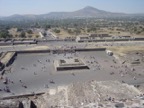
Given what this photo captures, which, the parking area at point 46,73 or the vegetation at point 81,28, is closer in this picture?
the parking area at point 46,73

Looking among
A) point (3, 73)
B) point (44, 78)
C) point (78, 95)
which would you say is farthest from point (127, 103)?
point (3, 73)

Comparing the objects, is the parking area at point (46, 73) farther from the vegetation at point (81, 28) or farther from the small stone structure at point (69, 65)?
the vegetation at point (81, 28)

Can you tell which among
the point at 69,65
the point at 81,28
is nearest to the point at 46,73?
the point at 69,65

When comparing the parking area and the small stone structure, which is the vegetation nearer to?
the parking area

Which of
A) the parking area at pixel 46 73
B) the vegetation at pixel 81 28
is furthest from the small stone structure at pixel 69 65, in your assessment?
the vegetation at pixel 81 28

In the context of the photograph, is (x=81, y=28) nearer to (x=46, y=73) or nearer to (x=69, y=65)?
(x=69, y=65)

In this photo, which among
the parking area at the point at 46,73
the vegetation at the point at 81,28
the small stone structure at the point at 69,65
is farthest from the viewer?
the vegetation at the point at 81,28

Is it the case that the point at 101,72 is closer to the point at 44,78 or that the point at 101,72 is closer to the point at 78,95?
the point at 44,78

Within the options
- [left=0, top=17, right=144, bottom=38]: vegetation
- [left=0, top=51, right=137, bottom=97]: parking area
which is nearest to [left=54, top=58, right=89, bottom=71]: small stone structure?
[left=0, top=51, right=137, bottom=97]: parking area

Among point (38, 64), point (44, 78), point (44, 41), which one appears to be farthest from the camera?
point (44, 41)

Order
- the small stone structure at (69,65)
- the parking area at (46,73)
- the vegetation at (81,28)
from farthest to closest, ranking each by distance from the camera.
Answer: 1. the vegetation at (81,28)
2. the small stone structure at (69,65)
3. the parking area at (46,73)

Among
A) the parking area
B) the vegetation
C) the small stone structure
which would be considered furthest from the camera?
the vegetation
